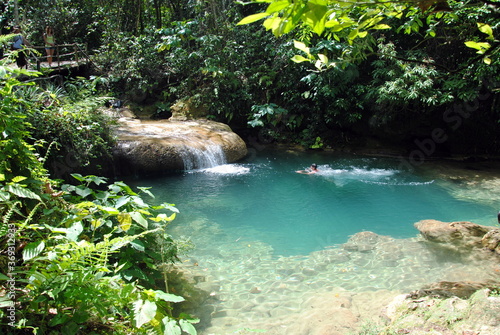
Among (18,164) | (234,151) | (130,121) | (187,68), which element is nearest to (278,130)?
(234,151)

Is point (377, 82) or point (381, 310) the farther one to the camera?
point (377, 82)

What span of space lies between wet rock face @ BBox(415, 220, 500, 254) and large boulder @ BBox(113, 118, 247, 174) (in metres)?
6.46

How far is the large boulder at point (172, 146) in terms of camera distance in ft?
30.0

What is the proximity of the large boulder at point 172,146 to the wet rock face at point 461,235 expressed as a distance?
6.46 meters

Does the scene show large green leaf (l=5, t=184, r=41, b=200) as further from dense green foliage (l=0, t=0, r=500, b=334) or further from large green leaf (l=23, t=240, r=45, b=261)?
large green leaf (l=23, t=240, r=45, b=261)

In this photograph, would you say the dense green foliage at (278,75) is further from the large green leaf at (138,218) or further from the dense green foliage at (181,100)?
the large green leaf at (138,218)

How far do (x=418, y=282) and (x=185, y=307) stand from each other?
286 centimetres

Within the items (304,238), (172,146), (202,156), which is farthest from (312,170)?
(304,238)

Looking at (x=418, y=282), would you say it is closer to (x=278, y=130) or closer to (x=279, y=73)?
(x=278, y=130)

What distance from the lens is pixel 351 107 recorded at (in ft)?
41.5

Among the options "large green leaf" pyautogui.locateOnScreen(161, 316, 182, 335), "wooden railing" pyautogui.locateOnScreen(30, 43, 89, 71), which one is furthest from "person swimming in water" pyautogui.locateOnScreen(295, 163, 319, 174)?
"large green leaf" pyautogui.locateOnScreen(161, 316, 182, 335)

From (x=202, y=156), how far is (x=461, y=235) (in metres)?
7.00

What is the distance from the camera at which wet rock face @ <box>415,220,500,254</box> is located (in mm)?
5078

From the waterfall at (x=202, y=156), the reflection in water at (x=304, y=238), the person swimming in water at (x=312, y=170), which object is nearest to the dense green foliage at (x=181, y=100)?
the reflection in water at (x=304, y=238)
